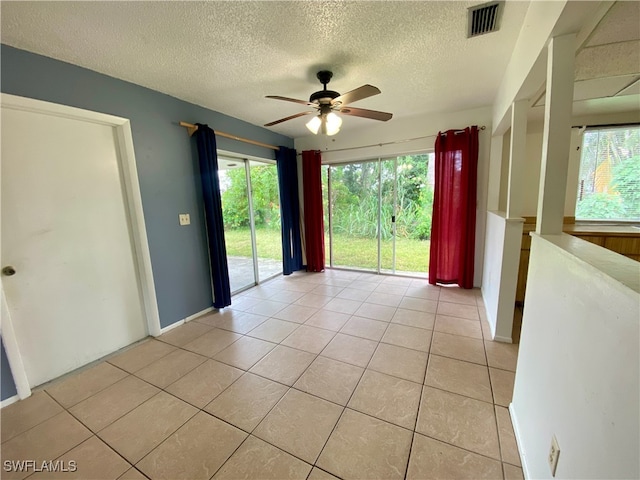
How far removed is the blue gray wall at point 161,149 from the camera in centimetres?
179

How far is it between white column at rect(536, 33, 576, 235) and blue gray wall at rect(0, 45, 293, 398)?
9.78 ft

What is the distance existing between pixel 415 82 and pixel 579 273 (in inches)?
91.2

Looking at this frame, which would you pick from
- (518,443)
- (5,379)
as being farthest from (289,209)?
(518,443)

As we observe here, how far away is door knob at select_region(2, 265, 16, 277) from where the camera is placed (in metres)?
1.73

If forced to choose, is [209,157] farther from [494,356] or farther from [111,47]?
[494,356]

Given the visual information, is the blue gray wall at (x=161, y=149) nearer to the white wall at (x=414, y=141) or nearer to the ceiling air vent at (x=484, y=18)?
the white wall at (x=414, y=141)

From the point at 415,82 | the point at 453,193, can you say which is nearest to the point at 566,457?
the point at 415,82

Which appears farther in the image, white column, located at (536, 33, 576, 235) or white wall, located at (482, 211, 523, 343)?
white wall, located at (482, 211, 523, 343)

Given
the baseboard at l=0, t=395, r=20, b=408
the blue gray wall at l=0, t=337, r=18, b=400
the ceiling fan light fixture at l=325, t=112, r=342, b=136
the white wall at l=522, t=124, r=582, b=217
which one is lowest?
the baseboard at l=0, t=395, r=20, b=408

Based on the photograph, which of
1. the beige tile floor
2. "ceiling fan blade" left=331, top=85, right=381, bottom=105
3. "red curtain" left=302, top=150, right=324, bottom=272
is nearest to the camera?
the beige tile floor

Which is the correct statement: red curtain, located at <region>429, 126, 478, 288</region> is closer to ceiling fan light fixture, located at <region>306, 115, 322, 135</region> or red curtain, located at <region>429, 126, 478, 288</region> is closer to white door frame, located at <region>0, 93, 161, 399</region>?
ceiling fan light fixture, located at <region>306, 115, 322, 135</region>

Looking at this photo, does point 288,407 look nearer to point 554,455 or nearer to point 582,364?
point 554,455

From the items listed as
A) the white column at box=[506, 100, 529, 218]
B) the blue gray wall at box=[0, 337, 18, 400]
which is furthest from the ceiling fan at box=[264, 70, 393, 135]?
the blue gray wall at box=[0, 337, 18, 400]

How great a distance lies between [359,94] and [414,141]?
2014mm
